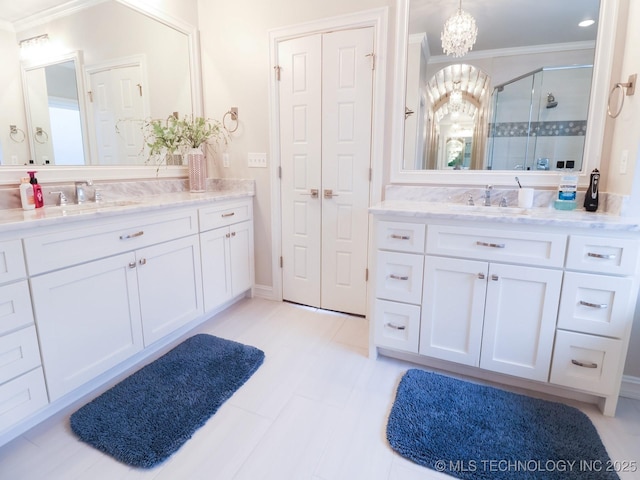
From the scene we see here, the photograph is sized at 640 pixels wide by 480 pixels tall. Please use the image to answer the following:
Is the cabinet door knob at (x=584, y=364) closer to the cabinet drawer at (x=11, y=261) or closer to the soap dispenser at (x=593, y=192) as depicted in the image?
the soap dispenser at (x=593, y=192)

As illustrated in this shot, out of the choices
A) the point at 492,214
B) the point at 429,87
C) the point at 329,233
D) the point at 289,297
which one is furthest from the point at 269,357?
the point at 429,87

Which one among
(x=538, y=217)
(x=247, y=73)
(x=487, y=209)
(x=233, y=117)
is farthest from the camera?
(x=233, y=117)

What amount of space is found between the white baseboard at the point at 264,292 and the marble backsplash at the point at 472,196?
126 cm

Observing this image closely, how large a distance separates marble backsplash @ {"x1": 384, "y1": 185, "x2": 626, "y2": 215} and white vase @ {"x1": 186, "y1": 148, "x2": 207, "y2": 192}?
4.77ft

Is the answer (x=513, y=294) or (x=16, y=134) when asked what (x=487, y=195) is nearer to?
(x=513, y=294)

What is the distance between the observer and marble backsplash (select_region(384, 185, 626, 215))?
179 cm

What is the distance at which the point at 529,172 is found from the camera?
2002 millimetres

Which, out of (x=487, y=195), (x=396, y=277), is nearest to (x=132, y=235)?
(x=396, y=277)

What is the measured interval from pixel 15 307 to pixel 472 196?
7.67 feet

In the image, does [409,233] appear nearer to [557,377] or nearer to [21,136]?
[557,377]

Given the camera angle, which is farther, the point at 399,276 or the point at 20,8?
the point at 399,276

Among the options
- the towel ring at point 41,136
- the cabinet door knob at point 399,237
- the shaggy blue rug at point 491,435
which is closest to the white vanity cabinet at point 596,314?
the shaggy blue rug at point 491,435

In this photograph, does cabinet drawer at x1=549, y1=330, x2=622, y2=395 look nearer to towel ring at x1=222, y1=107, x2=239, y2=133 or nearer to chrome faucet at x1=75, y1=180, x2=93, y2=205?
towel ring at x1=222, y1=107, x2=239, y2=133

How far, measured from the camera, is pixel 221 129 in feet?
9.21
